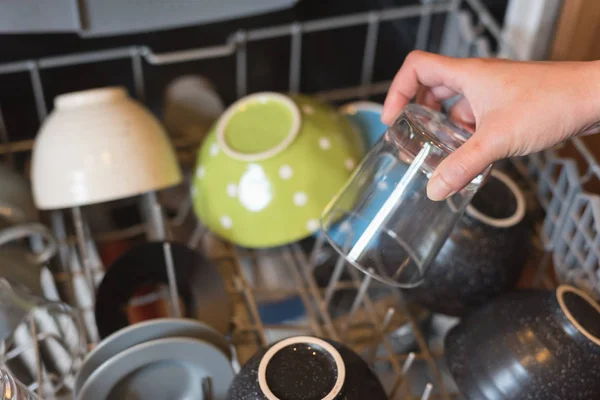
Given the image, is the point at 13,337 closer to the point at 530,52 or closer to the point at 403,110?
the point at 403,110

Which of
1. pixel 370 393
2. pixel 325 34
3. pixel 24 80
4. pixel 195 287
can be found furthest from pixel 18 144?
pixel 370 393

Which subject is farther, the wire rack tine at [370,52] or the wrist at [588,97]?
the wire rack tine at [370,52]

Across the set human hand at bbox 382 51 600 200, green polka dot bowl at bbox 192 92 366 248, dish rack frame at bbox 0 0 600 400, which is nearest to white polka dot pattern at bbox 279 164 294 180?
green polka dot bowl at bbox 192 92 366 248

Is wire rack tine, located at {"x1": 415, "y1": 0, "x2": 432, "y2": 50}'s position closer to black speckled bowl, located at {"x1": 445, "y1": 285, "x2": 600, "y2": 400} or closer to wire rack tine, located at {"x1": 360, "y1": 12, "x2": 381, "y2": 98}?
wire rack tine, located at {"x1": 360, "y1": 12, "x2": 381, "y2": 98}

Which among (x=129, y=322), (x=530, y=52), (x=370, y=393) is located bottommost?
(x=129, y=322)

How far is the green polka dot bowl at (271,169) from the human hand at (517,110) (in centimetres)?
21

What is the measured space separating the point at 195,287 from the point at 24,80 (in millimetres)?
397

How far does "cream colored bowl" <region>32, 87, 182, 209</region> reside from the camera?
2.38 feet

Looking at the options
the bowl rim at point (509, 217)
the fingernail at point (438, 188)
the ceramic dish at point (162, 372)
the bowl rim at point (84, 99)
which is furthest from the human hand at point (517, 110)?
the bowl rim at point (84, 99)

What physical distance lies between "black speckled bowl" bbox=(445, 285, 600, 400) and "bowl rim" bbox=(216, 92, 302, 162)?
27 cm

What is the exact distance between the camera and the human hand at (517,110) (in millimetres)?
509

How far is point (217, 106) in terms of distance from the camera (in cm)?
91

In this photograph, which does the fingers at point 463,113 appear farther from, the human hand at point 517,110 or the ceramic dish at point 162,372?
the ceramic dish at point 162,372

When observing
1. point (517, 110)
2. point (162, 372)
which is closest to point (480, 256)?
point (517, 110)
